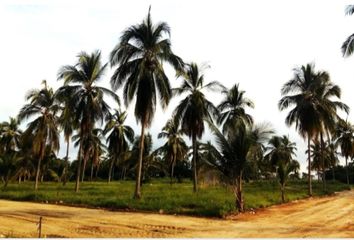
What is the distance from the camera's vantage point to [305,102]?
35812mm

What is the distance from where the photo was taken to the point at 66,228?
14.2m

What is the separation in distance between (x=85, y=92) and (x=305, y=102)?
714 inches

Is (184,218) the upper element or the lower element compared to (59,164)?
lower

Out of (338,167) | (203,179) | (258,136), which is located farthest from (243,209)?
(338,167)

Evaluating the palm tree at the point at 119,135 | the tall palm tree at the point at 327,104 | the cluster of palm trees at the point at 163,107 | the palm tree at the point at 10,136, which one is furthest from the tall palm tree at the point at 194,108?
the palm tree at the point at 10,136

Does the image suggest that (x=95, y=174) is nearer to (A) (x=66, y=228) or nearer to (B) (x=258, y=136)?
(B) (x=258, y=136)

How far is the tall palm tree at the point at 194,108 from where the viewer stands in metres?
32.0

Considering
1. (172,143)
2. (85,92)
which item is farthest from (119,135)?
(85,92)

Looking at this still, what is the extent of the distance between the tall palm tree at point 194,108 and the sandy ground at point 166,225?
12.6 metres

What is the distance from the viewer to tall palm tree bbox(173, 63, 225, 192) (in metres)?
32.0

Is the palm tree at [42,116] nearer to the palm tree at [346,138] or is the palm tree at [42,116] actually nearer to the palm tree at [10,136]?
the palm tree at [10,136]

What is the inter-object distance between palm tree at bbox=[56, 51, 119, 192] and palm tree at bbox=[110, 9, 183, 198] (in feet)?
20.9

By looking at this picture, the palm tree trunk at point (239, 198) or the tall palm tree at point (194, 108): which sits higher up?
the tall palm tree at point (194, 108)

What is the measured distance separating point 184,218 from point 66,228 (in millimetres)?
5584
